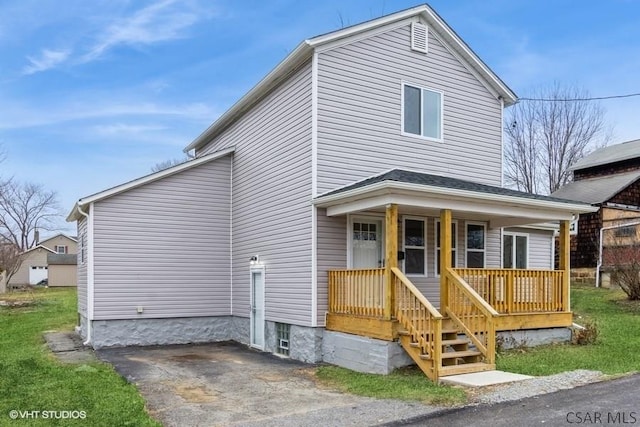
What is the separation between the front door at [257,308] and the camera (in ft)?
43.0

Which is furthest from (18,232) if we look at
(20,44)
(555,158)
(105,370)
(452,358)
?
(452,358)

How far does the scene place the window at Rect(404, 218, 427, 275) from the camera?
39.6 ft

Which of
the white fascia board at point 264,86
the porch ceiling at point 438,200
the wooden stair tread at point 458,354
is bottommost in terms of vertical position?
the wooden stair tread at point 458,354

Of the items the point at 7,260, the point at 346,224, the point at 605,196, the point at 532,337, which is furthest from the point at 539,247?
the point at 7,260

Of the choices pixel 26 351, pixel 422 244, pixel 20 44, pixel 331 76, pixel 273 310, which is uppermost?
pixel 20 44

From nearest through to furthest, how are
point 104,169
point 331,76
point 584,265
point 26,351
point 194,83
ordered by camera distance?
point 331,76 < point 26,351 < point 584,265 < point 194,83 < point 104,169

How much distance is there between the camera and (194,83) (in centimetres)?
2988

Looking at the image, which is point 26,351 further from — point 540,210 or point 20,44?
point 20,44

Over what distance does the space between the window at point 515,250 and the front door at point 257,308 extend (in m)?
6.76

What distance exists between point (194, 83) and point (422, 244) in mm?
21067

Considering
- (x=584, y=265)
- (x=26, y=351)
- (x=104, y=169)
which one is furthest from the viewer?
(x=104, y=169)

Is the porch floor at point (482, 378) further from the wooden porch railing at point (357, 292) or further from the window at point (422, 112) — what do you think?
the window at point (422, 112)

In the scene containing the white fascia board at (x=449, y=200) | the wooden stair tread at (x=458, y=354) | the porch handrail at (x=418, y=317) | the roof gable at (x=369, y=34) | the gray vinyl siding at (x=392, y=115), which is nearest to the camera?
the porch handrail at (x=418, y=317)

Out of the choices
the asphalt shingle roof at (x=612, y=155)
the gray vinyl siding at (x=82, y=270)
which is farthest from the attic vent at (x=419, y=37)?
the asphalt shingle roof at (x=612, y=155)
